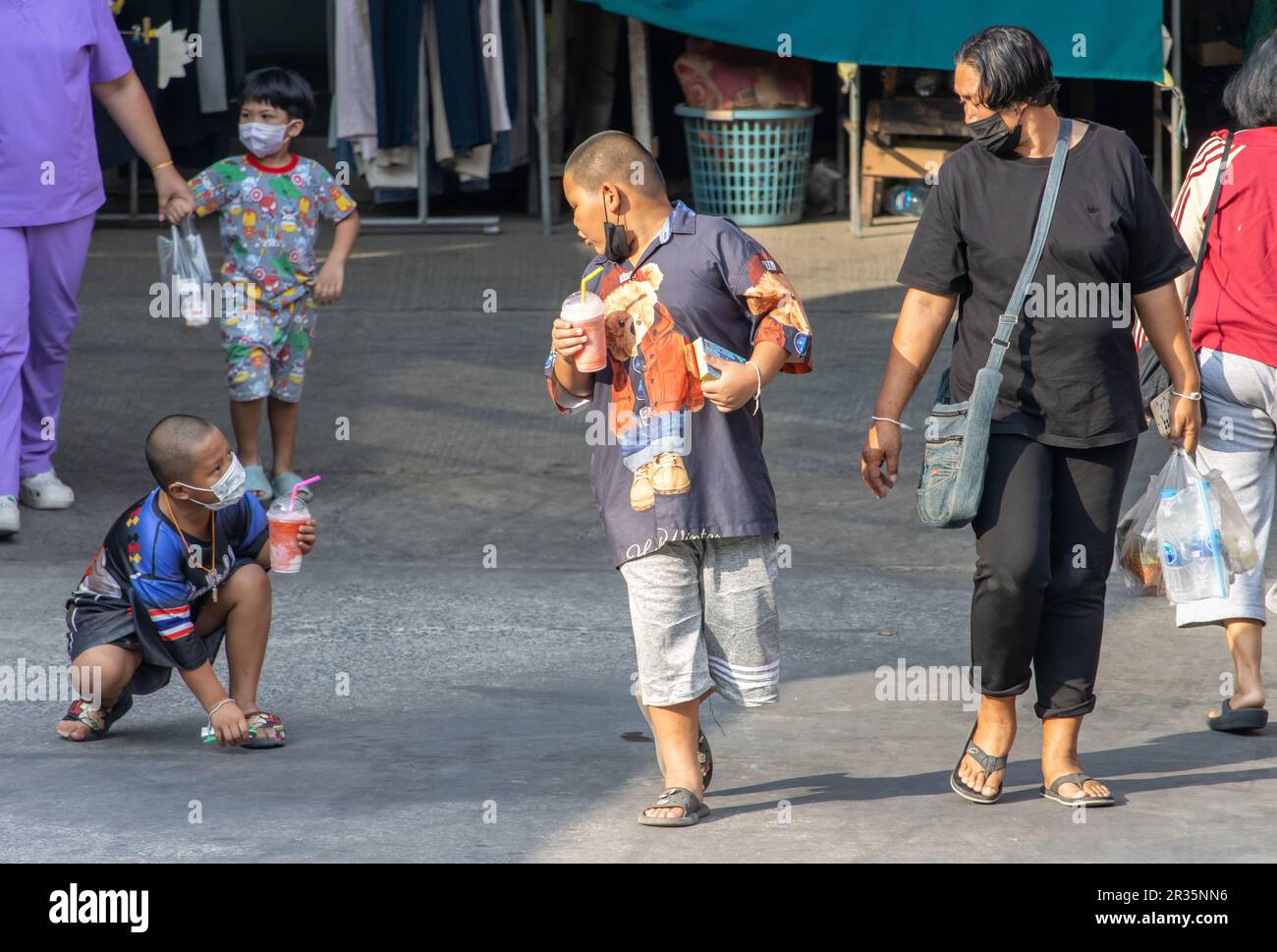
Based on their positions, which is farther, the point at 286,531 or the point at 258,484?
the point at 258,484

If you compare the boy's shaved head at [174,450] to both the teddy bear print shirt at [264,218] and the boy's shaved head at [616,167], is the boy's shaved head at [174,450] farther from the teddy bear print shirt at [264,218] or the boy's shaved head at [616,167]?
the teddy bear print shirt at [264,218]

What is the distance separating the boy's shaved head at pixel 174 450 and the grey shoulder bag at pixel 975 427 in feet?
5.42

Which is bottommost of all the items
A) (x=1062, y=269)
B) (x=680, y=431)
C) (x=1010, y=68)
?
(x=680, y=431)

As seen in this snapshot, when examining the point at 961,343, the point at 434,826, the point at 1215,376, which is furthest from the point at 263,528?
the point at 1215,376

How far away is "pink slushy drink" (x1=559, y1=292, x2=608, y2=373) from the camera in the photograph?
351 centimetres

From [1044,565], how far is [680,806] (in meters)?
0.92

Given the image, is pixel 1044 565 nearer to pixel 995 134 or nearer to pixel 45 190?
pixel 995 134

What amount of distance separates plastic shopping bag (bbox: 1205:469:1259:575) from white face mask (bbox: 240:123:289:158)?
11.4ft

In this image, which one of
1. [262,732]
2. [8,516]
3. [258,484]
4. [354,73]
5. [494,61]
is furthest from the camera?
[494,61]

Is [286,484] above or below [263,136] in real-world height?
below

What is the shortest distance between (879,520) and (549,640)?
5.18ft

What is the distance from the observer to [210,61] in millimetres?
9820

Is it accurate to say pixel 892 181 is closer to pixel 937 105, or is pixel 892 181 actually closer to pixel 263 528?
pixel 937 105

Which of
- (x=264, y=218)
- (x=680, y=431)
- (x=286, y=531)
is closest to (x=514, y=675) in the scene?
(x=286, y=531)
